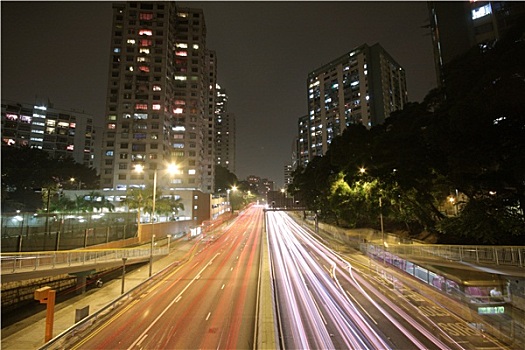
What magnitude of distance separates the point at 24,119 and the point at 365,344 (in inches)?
5574

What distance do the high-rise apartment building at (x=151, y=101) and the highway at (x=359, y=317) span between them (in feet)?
194

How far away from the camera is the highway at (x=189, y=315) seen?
13570 millimetres

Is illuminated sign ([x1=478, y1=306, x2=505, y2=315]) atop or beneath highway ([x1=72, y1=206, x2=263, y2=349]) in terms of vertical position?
atop

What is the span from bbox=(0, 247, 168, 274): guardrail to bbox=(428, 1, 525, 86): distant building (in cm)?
4370

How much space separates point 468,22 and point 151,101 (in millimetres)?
75770

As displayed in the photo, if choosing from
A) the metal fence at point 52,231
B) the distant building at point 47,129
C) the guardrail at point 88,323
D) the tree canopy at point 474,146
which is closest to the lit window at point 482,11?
the tree canopy at point 474,146

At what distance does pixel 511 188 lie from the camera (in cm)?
2255

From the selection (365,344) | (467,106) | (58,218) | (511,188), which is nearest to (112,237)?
(58,218)

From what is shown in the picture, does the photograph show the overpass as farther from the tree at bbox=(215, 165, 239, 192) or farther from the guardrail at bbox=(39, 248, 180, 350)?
the tree at bbox=(215, 165, 239, 192)

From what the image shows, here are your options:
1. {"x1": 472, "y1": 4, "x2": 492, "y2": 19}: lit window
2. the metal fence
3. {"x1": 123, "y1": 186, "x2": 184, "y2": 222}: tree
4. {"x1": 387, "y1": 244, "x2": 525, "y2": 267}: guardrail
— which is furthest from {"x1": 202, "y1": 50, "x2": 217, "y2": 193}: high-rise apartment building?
{"x1": 387, "y1": 244, "x2": 525, "y2": 267}: guardrail

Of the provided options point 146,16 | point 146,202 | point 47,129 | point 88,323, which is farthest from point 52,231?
point 47,129

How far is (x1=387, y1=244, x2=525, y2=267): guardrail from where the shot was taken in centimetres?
1753

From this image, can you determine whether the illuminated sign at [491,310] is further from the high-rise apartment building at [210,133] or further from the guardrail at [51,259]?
the high-rise apartment building at [210,133]

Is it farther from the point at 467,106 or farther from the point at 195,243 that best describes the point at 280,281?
the point at 195,243
